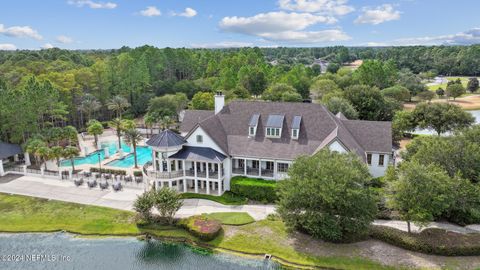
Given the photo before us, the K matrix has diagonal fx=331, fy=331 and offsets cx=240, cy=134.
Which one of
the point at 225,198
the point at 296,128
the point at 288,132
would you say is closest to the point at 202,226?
the point at 225,198

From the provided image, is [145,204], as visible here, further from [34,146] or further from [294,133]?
[34,146]

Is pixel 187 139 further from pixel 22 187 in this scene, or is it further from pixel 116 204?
pixel 22 187

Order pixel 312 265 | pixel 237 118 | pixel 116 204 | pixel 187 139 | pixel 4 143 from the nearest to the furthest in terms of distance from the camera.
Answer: pixel 312 265 → pixel 116 204 → pixel 187 139 → pixel 237 118 → pixel 4 143

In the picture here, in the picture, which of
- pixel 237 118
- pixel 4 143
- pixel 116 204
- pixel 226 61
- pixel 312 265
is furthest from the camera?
pixel 226 61

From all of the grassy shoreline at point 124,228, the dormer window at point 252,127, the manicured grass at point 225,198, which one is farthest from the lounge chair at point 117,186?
the dormer window at point 252,127

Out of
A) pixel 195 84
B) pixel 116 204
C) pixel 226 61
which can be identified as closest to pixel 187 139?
pixel 116 204

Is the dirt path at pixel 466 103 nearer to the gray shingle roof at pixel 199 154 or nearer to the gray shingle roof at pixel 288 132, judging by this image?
the gray shingle roof at pixel 288 132

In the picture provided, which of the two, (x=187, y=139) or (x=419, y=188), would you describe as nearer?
(x=419, y=188)
